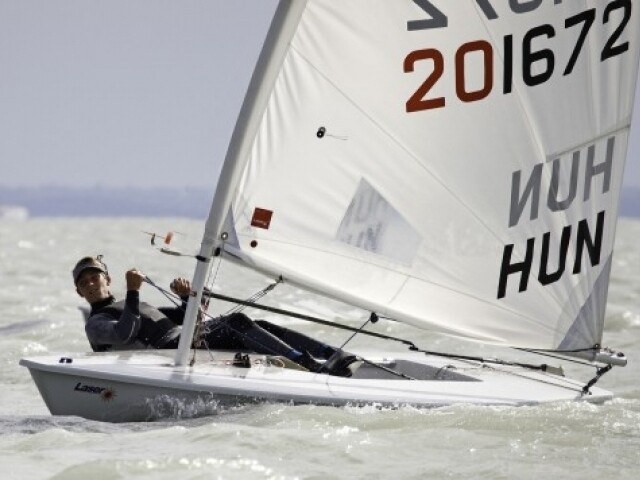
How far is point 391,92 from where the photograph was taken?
7.45 metres

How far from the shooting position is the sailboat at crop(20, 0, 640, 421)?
7184 mm

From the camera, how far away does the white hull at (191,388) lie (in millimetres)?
7004

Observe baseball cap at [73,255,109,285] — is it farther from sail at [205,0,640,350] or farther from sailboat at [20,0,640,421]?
sail at [205,0,640,350]

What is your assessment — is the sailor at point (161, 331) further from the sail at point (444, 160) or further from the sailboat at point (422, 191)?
the sail at point (444, 160)

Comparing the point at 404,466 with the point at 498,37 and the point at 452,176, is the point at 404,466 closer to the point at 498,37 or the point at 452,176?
the point at 452,176

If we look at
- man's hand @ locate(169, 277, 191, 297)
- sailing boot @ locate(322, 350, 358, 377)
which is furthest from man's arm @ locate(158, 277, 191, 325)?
sailing boot @ locate(322, 350, 358, 377)

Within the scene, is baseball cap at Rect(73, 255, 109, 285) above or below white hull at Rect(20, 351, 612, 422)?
above

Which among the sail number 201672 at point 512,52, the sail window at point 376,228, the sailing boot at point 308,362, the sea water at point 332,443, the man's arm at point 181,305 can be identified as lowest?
the sea water at point 332,443

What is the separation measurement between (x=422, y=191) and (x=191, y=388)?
5.38ft

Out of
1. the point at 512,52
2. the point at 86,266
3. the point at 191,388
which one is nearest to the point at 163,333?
the point at 86,266

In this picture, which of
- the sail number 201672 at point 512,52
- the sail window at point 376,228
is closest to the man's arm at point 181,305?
the sail window at point 376,228

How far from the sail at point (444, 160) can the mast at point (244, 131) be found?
0.01 meters

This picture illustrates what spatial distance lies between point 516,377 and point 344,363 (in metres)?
1.05

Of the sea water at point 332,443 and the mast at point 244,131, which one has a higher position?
the mast at point 244,131
